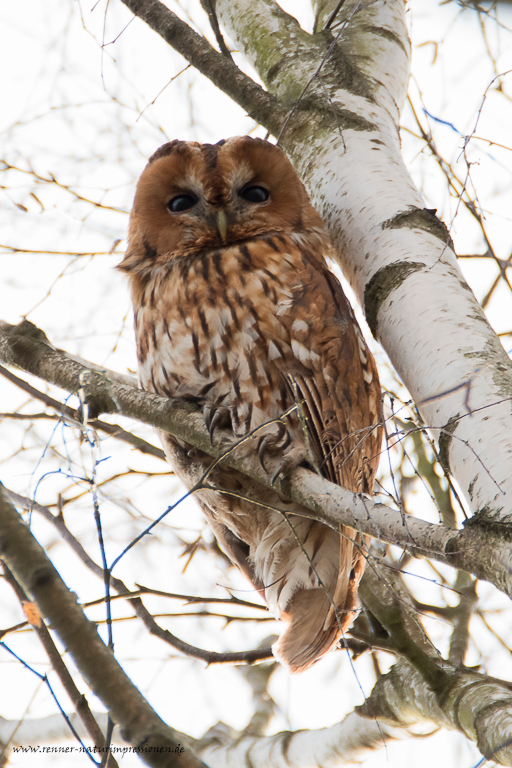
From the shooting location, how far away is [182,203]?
2.38 metres

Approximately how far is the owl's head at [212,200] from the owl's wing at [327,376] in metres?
0.38

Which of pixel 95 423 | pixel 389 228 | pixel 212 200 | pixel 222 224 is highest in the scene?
pixel 212 200

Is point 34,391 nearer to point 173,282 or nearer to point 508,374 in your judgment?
point 173,282

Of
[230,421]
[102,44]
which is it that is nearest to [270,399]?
[230,421]

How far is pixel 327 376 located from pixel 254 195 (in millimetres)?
780

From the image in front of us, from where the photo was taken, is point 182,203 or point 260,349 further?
point 182,203

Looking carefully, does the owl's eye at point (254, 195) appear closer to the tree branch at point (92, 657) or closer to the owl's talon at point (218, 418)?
the owl's talon at point (218, 418)

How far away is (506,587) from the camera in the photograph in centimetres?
95

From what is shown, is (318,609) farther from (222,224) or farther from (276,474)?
(222,224)

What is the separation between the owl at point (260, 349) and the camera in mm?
1916

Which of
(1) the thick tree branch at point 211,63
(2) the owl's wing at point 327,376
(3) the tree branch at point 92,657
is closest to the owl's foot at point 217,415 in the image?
(2) the owl's wing at point 327,376

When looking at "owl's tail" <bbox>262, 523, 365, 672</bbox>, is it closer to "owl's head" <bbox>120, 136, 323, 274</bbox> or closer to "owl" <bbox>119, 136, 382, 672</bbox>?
"owl" <bbox>119, 136, 382, 672</bbox>

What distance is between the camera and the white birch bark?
1.35 m

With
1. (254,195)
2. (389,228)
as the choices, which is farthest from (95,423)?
(389,228)
